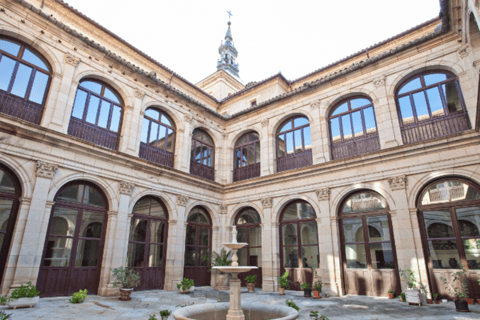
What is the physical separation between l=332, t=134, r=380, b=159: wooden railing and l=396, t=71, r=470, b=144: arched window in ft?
3.57

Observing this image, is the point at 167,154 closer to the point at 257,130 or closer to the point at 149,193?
the point at 149,193

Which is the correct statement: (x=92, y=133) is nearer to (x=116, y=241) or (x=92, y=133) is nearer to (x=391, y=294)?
(x=116, y=241)

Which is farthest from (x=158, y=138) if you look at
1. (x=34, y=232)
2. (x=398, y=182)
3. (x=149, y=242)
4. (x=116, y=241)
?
(x=398, y=182)

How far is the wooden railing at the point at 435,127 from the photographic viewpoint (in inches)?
400

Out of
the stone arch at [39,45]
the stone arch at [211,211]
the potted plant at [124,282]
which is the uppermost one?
the stone arch at [39,45]

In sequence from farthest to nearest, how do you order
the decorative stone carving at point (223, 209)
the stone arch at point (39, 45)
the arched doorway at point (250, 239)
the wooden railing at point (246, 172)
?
the decorative stone carving at point (223, 209) < the wooden railing at point (246, 172) < the arched doorway at point (250, 239) < the stone arch at point (39, 45)

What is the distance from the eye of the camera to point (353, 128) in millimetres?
12664

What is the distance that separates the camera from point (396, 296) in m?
10.1

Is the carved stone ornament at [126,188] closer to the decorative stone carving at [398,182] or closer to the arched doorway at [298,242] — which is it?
the arched doorway at [298,242]

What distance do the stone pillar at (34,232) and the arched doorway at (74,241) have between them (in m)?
0.48

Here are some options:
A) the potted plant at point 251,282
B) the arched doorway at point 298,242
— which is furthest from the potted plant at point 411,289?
the potted plant at point 251,282

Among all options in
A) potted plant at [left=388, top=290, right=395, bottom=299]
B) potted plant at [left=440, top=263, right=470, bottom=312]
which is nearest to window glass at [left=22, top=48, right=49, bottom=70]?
potted plant at [left=388, top=290, right=395, bottom=299]

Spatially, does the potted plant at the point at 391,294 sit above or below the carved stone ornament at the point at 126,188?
below

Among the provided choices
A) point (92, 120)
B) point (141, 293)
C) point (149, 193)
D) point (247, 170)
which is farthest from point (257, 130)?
point (141, 293)
